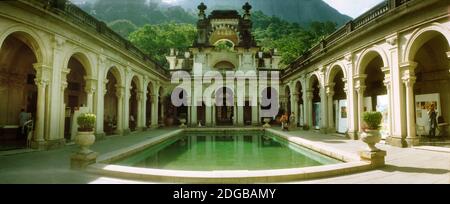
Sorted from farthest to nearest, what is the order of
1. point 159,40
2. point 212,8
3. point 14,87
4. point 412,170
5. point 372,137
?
point 212,8, point 159,40, point 14,87, point 372,137, point 412,170

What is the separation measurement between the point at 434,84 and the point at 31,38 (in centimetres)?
1859

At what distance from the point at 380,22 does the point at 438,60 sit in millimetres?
4954

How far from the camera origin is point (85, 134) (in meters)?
7.05

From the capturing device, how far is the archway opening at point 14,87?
1269 centimetres

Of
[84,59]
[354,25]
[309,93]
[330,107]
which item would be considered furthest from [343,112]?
[84,59]

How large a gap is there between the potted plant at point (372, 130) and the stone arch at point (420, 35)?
4608mm

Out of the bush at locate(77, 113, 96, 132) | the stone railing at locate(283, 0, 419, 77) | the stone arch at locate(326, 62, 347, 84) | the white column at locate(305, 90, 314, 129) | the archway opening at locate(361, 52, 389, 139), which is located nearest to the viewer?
the bush at locate(77, 113, 96, 132)

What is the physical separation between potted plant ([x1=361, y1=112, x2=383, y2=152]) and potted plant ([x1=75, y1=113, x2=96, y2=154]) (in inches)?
294

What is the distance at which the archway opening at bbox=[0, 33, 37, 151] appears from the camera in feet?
41.6

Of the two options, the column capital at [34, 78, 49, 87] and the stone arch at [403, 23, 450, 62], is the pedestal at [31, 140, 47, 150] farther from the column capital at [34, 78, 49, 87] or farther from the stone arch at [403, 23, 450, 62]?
the stone arch at [403, 23, 450, 62]

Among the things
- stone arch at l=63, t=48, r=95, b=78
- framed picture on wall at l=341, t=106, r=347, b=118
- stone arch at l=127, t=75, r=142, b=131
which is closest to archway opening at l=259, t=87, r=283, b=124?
framed picture on wall at l=341, t=106, r=347, b=118

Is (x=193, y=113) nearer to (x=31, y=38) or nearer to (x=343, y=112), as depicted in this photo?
(x=343, y=112)

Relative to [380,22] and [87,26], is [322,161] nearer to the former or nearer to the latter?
[380,22]
